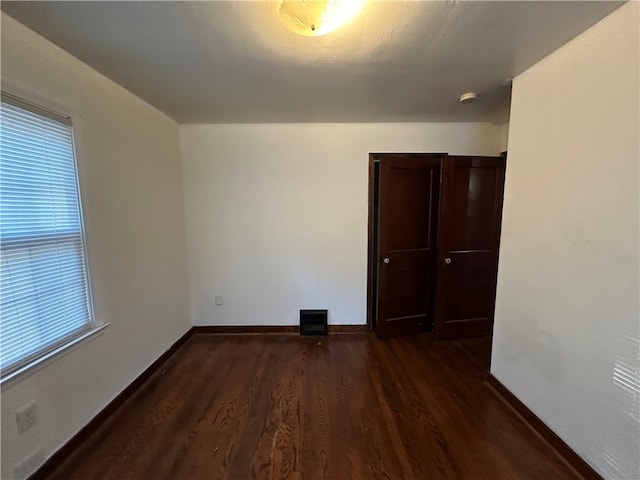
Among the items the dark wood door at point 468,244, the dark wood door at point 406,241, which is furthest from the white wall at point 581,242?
the dark wood door at point 406,241

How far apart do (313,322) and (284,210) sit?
1.34 metres

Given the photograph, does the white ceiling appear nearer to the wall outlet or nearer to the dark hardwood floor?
the wall outlet

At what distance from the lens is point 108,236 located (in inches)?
78.3

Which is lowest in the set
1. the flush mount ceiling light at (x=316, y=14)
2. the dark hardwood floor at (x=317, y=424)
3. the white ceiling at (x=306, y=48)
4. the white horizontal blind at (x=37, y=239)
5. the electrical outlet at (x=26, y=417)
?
the dark hardwood floor at (x=317, y=424)

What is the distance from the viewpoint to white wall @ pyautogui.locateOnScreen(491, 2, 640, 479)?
4.29ft

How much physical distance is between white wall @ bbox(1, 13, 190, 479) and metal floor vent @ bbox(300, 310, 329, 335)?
4.43ft

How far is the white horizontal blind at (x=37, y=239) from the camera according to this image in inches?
53.6

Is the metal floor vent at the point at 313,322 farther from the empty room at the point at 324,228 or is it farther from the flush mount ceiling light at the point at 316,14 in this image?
the flush mount ceiling light at the point at 316,14

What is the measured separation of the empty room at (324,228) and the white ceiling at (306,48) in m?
0.02

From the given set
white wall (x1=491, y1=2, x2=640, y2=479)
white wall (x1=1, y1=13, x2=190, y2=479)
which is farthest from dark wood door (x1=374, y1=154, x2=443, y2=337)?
white wall (x1=1, y1=13, x2=190, y2=479)

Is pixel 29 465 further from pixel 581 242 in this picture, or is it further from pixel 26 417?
pixel 581 242

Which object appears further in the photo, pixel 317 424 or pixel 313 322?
pixel 313 322

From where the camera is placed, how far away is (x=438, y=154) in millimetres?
3051

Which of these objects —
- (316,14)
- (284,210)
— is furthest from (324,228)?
(316,14)
